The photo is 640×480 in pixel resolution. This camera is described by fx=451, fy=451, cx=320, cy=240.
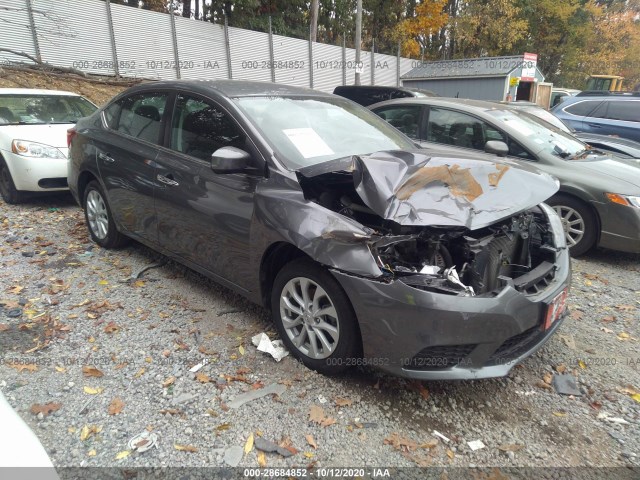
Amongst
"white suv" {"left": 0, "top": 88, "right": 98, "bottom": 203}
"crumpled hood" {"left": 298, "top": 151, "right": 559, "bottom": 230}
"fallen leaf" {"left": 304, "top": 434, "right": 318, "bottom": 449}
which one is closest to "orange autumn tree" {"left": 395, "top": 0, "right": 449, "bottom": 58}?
"white suv" {"left": 0, "top": 88, "right": 98, "bottom": 203}

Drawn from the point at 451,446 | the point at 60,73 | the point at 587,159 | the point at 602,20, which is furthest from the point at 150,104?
the point at 602,20

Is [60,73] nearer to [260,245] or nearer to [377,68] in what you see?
[260,245]

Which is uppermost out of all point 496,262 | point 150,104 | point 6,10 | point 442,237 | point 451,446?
point 6,10

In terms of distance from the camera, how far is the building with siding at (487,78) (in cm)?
1844

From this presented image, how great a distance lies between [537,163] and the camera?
500 cm

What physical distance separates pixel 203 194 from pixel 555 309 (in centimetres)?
240

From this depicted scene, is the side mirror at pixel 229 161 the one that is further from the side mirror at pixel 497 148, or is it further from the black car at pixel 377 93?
the black car at pixel 377 93

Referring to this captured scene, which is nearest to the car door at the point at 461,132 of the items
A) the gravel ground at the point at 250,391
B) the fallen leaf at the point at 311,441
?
the gravel ground at the point at 250,391

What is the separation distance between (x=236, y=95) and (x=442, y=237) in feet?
6.06

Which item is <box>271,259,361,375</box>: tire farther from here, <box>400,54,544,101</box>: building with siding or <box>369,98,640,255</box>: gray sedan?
<box>400,54,544,101</box>: building with siding

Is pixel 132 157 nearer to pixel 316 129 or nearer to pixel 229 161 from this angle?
pixel 229 161

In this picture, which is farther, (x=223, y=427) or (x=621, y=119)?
(x=621, y=119)

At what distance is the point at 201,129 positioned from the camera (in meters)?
3.40

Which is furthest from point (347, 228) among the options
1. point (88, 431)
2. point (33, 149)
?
point (33, 149)
